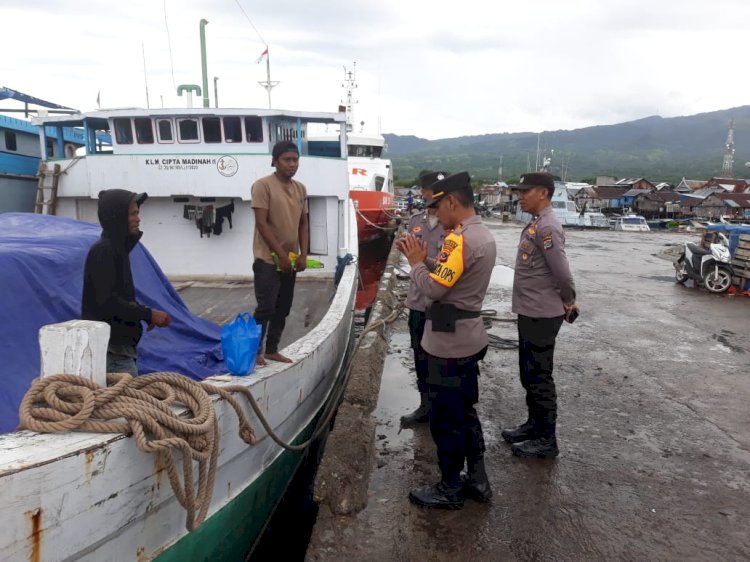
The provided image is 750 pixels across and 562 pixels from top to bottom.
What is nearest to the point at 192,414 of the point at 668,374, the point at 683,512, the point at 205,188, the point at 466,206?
the point at 466,206

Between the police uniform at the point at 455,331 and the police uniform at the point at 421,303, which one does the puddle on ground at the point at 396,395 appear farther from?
the police uniform at the point at 455,331

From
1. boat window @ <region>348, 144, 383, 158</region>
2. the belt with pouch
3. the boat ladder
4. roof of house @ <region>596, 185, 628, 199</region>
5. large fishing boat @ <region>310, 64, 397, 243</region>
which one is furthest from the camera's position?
roof of house @ <region>596, 185, 628, 199</region>

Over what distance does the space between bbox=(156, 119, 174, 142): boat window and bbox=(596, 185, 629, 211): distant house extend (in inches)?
2119

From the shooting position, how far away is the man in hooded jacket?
2545 millimetres

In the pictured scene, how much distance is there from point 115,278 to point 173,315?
202 cm

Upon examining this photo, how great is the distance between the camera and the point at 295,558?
4184 mm

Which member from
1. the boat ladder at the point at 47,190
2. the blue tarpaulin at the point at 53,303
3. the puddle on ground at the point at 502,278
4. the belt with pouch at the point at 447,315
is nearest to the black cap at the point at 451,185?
the belt with pouch at the point at 447,315

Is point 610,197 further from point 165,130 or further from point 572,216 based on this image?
point 165,130

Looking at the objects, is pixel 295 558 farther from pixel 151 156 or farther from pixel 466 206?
pixel 151 156

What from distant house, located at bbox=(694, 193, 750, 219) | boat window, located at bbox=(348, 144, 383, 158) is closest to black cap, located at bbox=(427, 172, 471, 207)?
boat window, located at bbox=(348, 144, 383, 158)

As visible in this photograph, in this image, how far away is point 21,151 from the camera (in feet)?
46.7

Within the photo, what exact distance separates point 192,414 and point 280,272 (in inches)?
65.0

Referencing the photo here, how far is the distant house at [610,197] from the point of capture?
180 ft

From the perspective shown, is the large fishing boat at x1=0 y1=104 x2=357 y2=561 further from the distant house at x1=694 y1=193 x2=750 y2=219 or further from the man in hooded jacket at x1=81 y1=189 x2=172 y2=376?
the distant house at x1=694 y1=193 x2=750 y2=219
